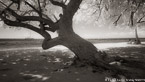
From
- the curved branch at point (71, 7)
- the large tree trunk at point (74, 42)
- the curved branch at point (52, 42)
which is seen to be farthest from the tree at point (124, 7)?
the curved branch at point (52, 42)

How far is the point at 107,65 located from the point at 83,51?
1.65 metres

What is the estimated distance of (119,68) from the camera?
6.52m

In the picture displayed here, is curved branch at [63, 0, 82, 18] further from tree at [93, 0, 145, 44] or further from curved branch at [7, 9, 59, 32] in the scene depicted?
tree at [93, 0, 145, 44]

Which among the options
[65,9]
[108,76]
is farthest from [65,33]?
[108,76]

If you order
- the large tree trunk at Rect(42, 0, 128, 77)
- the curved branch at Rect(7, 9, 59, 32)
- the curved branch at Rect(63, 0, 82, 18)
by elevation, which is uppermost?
the curved branch at Rect(63, 0, 82, 18)

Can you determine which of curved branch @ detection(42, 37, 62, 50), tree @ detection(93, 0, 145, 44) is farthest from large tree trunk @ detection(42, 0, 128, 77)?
tree @ detection(93, 0, 145, 44)

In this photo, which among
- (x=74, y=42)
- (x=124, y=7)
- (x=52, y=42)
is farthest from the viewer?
(x=124, y=7)

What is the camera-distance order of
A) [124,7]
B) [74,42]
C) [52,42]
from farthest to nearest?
[124,7]
[52,42]
[74,42]

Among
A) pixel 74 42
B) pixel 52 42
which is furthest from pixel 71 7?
pixel 52 42

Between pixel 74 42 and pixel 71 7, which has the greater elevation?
pixel 71 7

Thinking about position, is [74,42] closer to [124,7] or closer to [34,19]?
[34,19]

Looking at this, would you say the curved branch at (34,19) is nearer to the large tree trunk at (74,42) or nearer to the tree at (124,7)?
the large tree trunk at (74,42)

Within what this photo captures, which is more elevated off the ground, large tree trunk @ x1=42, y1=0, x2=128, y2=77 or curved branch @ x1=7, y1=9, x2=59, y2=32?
curved branch @ x1=7, y1=9, x2=59, y2=32

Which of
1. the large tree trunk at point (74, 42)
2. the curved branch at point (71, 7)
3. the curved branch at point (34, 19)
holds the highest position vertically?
the curved branch at point (71, 7)
